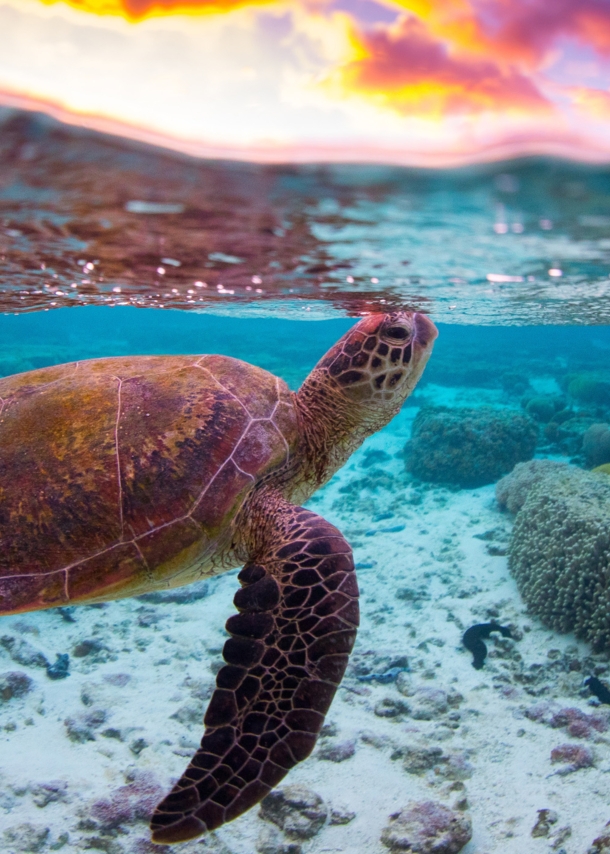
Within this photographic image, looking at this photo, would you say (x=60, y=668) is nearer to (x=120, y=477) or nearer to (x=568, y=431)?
(x=120, y=477)

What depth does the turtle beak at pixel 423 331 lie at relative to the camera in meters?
4.03

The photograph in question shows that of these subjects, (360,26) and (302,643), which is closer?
(360,26)

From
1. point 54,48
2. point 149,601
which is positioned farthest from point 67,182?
point 149,601

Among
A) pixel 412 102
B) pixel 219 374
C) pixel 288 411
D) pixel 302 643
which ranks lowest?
pixel 302 643

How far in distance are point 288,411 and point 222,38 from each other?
2.28m

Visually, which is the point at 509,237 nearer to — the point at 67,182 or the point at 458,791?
the point at 67,182

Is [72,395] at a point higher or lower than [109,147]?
lower

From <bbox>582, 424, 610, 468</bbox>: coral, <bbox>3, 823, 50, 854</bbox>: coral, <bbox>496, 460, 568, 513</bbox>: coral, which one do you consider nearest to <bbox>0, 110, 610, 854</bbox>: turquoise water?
<bbox>3, 823, 50, 854</bbox>: coral

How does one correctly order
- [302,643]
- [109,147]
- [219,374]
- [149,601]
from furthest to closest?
[149,601], [219,374], [109,147], [302,643]

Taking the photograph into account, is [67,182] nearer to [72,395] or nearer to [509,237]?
[72,395]

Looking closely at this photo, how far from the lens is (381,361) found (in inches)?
153

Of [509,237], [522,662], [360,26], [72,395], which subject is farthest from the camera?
[522,662]

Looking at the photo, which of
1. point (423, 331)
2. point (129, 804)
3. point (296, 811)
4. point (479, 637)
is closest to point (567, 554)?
point (479, 637)

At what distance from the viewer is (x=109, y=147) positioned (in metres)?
2.92
